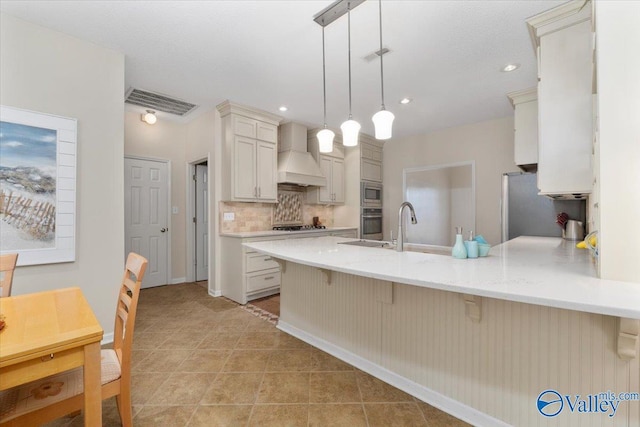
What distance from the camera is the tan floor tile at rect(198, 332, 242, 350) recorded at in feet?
8.22

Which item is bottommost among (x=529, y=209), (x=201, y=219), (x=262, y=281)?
(x=262, y=281)

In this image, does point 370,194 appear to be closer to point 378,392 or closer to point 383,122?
point 383,122

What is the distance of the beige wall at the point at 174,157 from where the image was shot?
14.1ft

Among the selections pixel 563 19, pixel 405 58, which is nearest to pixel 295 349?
pixel 405 58

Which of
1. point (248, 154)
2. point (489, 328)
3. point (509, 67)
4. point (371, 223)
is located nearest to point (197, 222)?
point (248, 154)

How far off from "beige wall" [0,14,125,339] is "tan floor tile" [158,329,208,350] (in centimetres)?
53

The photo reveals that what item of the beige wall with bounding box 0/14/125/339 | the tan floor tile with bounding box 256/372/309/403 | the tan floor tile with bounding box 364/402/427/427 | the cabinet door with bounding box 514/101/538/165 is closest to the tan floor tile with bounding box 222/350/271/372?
the tan floor tile with bounding box 256/372/309/403

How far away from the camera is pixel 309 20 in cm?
214

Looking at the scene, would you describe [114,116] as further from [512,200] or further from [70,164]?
[512,200]

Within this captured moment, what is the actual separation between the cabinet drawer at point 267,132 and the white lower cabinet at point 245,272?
1.43m

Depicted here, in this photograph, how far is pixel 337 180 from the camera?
5.29 metres

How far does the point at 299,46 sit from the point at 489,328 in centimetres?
251

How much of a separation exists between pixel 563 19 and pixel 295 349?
3.13m

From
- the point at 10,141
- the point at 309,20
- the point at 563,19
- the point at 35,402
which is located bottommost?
the point at 35,402
